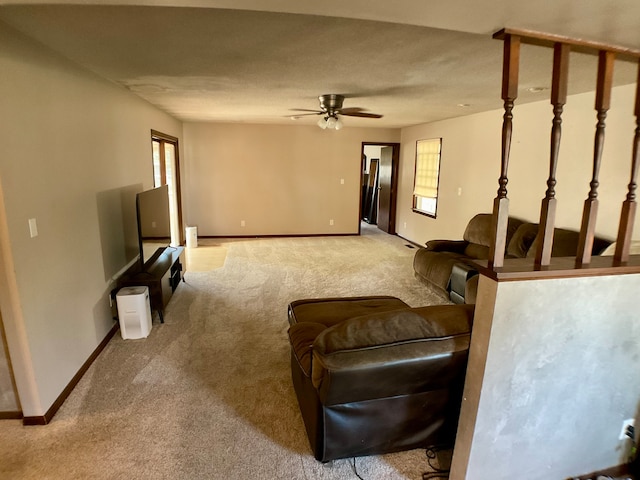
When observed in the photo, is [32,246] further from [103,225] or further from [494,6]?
[494,6]

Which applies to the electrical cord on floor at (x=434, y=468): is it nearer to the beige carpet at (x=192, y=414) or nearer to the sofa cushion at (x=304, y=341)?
the beige carpet at (x=192, y=414)

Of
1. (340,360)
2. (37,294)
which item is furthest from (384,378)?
(37,294)

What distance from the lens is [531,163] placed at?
4203mm

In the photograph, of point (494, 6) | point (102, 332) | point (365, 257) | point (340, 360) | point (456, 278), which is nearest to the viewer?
point (494, 6)

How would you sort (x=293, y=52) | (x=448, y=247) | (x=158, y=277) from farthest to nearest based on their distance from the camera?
(x=448, y=247), (x=158, y=277), (x=293, y=52)

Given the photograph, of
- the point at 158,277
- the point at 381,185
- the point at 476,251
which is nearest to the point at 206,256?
the point at 158,277

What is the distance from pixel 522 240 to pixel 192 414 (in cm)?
355

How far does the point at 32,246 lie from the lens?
7.00 ft

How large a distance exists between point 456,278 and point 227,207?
4.92 meters

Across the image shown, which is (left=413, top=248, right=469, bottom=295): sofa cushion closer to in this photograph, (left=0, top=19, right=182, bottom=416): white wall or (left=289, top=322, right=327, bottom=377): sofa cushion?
(left=289, top=322, right=327, bottom=377): sofa cushion

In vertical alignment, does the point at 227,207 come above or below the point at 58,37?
below

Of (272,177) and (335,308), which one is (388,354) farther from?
(272,177)

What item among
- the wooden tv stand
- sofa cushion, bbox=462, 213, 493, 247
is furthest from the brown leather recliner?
sofa cushion, bbox=462, 213, 493, 247

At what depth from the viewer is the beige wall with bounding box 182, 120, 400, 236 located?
23.4 ft
